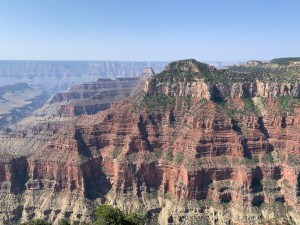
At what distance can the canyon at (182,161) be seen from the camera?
135375 mm

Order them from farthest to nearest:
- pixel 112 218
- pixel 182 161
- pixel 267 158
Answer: pixel 267 158, pixel 182 161, pixel 112 218

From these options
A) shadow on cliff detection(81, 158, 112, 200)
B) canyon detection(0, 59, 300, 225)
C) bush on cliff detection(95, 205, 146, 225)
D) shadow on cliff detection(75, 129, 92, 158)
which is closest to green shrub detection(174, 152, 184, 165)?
canyon detection(0, 59, 300, 225)

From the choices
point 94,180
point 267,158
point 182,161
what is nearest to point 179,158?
point 182,161

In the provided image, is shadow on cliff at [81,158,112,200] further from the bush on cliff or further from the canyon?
the bush on cliff

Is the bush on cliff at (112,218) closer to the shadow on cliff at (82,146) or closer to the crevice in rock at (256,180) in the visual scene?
the crevice in rock at (256,180)

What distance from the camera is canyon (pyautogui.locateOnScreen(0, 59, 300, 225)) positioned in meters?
135

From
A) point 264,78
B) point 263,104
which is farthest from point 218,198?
point 264,78

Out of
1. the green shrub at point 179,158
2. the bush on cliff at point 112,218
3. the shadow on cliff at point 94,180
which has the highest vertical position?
the bush on cliff at point 112,218

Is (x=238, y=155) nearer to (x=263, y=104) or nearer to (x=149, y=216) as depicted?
(x=263, y=104)

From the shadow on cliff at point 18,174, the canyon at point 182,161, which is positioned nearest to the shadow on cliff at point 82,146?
the canyon at point 182,161

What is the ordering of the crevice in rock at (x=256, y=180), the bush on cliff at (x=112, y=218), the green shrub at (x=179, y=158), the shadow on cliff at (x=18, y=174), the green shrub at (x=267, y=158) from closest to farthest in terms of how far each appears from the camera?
the bush on cliff at (x=112, y=218) < the crevice in rock at (x=256, y=180) < the green shrub at (x=267, y=158) < the green shrub at (x=179, y=158) < the shadow on cliff at (x=18, y=174)

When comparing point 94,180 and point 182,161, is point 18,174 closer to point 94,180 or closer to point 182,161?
point 94,180

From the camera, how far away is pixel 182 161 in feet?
464

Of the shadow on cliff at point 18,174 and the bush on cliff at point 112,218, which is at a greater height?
the bush on cliff at point 112,218
